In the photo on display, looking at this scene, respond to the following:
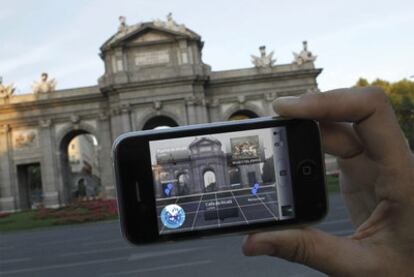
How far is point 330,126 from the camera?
3027 mm

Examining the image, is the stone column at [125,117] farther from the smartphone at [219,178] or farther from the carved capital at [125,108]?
the smartphone at [219,178]

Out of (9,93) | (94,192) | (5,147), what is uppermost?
(9,93)

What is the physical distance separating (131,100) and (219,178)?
34.7 m

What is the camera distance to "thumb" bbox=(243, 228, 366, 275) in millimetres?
2652

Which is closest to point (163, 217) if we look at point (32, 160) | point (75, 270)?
point (75, 270)

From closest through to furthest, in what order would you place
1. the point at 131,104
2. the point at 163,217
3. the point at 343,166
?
the point at 163,217 → the point at 343,166 → the point at 131,104

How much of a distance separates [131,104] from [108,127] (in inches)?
145

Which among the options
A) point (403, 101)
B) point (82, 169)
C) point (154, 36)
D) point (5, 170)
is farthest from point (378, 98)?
point (82, 169)

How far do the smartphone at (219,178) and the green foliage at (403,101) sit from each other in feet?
199

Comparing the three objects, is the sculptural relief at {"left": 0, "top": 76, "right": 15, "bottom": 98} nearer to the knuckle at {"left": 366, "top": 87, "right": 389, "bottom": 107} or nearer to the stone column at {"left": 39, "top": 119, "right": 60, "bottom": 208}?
the stone column at {"left": 39, "top": 119, "right": 60, "bottom": 208}

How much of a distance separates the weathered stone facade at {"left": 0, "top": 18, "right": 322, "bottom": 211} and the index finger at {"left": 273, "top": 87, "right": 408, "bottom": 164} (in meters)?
34.5

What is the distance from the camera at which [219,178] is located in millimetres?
3012

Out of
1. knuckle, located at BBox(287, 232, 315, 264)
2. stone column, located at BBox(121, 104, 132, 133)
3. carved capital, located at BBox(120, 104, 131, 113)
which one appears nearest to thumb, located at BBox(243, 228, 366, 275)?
knuckle, located at BBox(287, 232, 315, 264)

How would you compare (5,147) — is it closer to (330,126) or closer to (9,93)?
(9,93)
